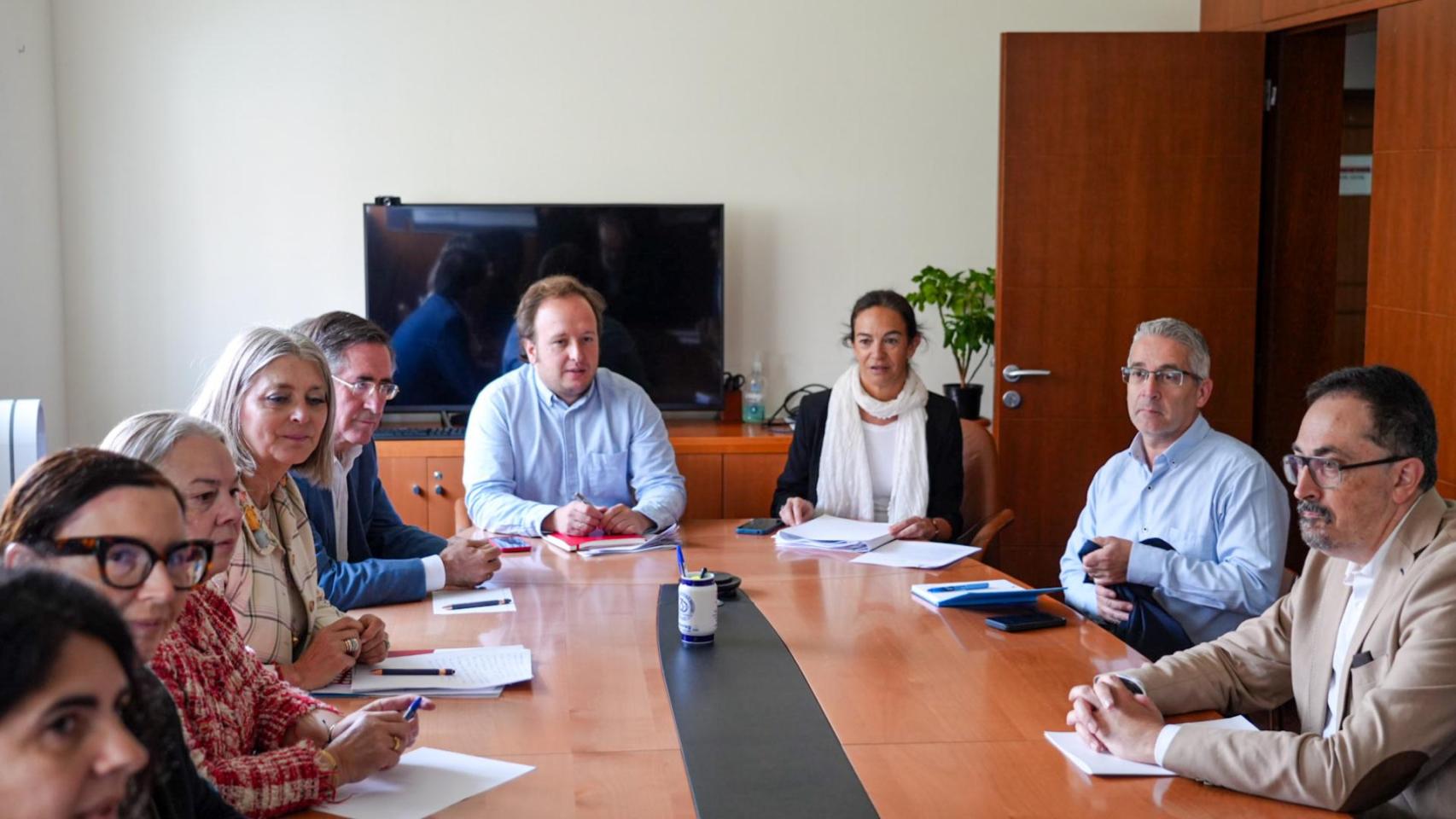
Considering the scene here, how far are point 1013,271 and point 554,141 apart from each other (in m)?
1.80

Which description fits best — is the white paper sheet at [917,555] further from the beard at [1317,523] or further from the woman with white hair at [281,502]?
the woman with white hair at [281,502]

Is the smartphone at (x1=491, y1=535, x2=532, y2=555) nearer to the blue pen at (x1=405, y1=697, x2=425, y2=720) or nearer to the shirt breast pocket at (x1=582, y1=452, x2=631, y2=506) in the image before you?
the shirt breast pocket at (x1=582, y1=452, x2=631, y2=506)

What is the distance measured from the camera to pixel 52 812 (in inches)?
33.9

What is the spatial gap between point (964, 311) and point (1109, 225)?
0.62 m

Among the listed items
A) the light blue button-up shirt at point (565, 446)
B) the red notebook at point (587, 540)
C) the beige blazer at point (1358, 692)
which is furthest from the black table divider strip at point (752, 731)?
the light blue button-up shirt at point (565, 446)

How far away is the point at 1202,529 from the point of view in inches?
120

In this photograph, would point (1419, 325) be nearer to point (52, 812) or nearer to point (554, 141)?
point (554, 141)

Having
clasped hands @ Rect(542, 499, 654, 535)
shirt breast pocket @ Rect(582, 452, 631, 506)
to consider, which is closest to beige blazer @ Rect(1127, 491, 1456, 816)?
clasped hands @ Rect(542, 499, 654, 535)

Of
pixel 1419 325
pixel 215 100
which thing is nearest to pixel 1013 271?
pixel 1419 325

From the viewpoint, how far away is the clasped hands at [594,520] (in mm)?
3398

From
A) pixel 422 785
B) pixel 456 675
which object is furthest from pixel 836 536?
pixel 422 785

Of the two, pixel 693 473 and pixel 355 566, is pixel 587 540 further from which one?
pixel 693 473

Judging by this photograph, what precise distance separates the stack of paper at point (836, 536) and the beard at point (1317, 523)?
1367 mm

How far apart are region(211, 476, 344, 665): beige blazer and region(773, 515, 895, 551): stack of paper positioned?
1274 mm
